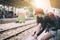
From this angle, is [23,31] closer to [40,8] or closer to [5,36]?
[5,36]

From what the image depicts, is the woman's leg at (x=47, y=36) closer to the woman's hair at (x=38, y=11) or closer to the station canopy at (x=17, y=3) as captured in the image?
the woman's hair at (x=38, y=11)

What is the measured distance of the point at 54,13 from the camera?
6.70 ft

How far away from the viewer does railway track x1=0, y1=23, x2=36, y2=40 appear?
1864mm

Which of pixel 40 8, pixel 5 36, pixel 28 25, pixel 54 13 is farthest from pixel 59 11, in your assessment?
pixel 5 36

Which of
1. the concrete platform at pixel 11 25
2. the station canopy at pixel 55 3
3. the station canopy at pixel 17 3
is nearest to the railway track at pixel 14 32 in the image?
the concrete platform at pixel 11 25

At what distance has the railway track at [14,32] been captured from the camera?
6.12ft

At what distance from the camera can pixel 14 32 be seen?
6.31 feet

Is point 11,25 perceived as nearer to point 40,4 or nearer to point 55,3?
point 40,4

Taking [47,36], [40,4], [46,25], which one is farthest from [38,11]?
[47,36]

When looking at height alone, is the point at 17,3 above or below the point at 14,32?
above

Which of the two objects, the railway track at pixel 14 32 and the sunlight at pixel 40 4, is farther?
the sunlight at pixel 40 4

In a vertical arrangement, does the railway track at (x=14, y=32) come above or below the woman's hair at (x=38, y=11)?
below

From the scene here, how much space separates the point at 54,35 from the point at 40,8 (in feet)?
1.23

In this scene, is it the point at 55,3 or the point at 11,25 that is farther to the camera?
the point at 55,3
